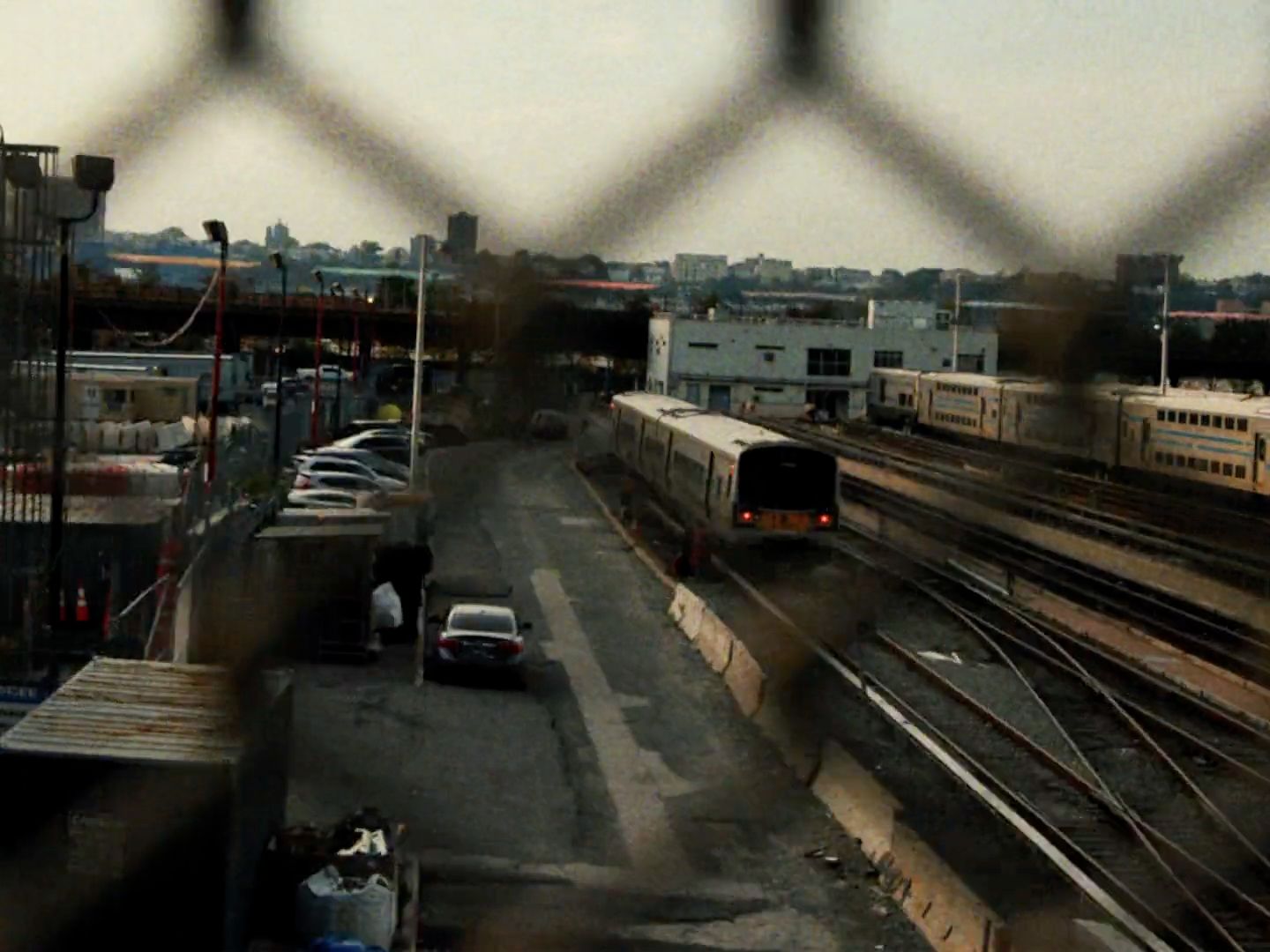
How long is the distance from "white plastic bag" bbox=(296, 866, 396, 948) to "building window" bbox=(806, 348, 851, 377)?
2002mm

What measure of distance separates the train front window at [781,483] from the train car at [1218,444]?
162cm

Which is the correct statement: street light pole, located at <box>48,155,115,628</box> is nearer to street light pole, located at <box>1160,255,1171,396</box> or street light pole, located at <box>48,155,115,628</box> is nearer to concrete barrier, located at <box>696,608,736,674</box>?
street light pole, located at <box>1160,255,1171,396</box>

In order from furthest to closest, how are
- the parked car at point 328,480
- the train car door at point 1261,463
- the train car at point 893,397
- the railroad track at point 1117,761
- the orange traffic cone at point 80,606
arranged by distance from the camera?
the parked car at point 328,480 → the train car door at point 1261,463 → the orange traffic cone at point 80,606 → the railroad track at point 1117,761 → the train car at point 893,397

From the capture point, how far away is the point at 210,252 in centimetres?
104

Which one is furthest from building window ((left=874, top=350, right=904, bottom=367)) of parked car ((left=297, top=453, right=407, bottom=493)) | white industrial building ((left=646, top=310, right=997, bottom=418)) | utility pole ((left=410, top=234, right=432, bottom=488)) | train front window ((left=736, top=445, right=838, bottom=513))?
parked car ((left=297, top=453, right=407, bottom=493))

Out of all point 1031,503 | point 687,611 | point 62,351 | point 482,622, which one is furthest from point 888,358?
point 687,611

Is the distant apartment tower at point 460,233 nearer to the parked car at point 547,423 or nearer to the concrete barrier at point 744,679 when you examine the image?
the parked car at point 547,423

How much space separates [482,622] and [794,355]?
18.2 feet

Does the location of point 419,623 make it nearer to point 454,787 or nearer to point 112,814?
point 454,787

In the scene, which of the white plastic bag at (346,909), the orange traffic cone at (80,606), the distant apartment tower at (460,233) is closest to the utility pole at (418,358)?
the distant apartment tower at (460,233)

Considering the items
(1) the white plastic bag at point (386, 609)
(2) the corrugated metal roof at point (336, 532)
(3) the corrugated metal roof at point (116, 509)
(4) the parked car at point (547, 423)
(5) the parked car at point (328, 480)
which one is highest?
(4) the parked car at point (547, 423)

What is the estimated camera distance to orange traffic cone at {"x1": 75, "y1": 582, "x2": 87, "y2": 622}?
5887 millimetres

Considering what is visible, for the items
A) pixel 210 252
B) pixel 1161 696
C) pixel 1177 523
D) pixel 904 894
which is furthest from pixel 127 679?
pixel 1177 523

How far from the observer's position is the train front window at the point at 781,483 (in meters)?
7.75
